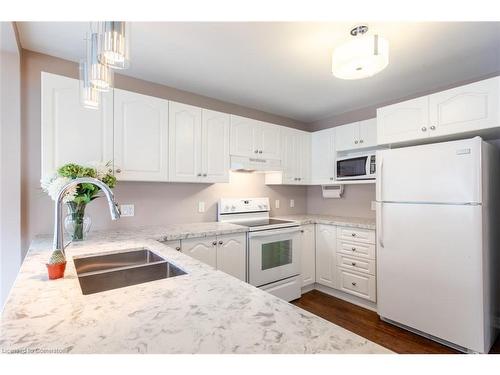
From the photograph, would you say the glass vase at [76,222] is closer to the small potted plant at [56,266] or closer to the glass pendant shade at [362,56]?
the small potted plant at [56,266]

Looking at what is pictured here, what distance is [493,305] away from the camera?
191 cm

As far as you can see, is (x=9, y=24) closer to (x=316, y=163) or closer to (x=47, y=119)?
(x=47, y=119)

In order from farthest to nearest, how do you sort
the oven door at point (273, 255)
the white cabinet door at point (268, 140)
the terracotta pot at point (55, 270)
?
1. the white cabinet door at point (268, 140)
2. the oven door at point (273, 255)
3. the terracotta pot at point (55, 270)

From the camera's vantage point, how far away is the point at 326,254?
293 centimetres

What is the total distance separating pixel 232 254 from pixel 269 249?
468 mm

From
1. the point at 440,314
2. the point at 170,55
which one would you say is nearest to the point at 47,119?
the point at 170,55

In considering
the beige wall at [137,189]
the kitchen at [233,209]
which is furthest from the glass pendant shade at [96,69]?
the beige wall at [137,189]

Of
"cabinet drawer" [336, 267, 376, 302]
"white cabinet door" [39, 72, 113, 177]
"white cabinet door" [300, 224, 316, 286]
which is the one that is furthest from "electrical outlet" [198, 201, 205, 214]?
"cabinet drawer" [336, 267, 376, 302]

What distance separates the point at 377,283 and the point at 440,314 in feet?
1.73

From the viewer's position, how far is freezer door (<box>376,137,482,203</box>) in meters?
1.78

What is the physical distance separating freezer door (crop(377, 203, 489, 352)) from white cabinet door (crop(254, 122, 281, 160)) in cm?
133

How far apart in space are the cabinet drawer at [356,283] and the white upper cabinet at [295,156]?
4.05 feet

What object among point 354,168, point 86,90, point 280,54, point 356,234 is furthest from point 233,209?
point 86,90

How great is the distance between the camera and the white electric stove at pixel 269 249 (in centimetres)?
248
